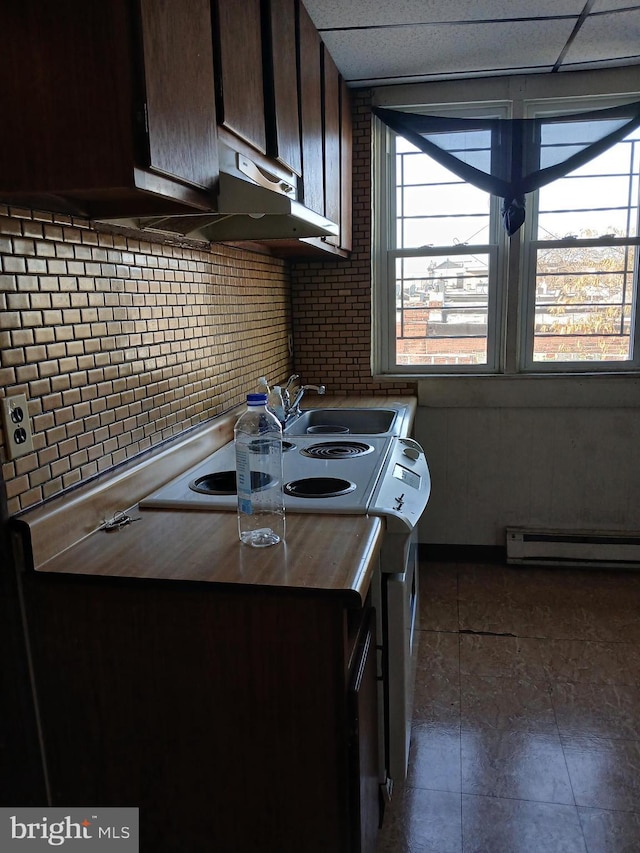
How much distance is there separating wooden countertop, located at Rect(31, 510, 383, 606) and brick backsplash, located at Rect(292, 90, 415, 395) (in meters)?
2.14

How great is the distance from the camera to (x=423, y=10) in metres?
2.47

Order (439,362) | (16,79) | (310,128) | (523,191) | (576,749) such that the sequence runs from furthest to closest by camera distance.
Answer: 1. (439,362)
2. (523,191)
3. (310,128)
4. (576,749)
5. (16,79)

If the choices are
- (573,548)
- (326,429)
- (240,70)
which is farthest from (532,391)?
(240,70)

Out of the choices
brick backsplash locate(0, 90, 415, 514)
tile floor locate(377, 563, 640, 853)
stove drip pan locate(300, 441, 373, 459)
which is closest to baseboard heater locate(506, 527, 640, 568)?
tile floor locate(377, 563, 640, 853)

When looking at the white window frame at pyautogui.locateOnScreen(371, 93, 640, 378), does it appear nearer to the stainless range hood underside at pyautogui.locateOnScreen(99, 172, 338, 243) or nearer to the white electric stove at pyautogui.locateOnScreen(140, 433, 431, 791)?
the stainless range hood underside at pyautogui.locateOnScreen(99, 172, 338, 243)

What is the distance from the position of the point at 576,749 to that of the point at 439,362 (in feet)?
6.90

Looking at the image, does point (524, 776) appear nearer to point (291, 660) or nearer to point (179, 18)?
point (291, 660)

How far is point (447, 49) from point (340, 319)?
4.62ft

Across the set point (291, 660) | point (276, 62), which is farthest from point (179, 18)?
point (291, 660)

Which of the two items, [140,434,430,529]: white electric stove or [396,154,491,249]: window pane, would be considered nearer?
[140,434,430,529]: white electric stove

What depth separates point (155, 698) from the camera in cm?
137

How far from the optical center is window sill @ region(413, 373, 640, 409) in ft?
11.5

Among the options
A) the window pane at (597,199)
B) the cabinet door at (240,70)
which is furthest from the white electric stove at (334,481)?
the window pane at (597,199)

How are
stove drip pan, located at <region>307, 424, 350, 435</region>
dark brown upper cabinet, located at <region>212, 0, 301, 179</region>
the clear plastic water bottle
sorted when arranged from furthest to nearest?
1. stove drip pan, located at <region>307, 424, 350, 435</region>
2. dark brown upper cabinet, located at <region>212, 0, 301, 179</region>
3. the clear plastic water bottle
